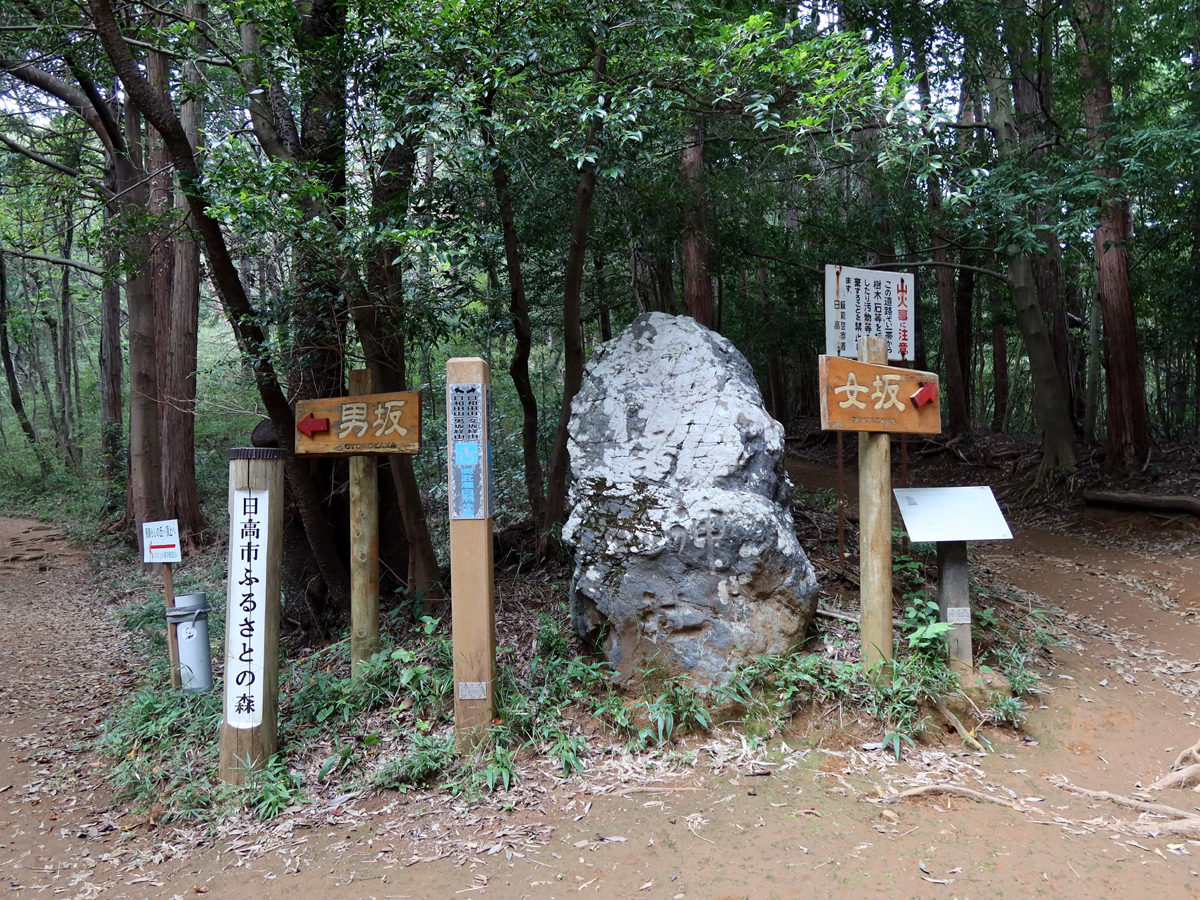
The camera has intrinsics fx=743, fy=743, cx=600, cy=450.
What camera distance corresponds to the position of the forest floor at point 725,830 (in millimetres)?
3178

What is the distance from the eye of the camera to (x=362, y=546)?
16.2 ft

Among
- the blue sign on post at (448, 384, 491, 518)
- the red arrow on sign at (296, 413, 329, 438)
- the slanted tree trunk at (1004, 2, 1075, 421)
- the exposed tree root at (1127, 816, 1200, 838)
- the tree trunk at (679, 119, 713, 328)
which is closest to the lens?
the exposed tree root at (1127, 816, 1200, 838)

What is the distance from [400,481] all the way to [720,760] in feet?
10.3

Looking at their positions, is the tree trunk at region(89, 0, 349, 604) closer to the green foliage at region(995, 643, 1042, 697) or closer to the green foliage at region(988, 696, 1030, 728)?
the green foliage at region(988, 696, 1030, 728)

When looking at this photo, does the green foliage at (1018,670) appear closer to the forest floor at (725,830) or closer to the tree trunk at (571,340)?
the forest floor at (725,830)

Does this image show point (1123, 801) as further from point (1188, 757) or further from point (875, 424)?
point (875, 424)

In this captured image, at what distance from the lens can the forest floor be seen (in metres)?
3.18

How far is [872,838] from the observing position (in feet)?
11.1

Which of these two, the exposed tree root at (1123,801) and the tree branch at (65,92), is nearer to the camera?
the exposed tree root at (1123,801)

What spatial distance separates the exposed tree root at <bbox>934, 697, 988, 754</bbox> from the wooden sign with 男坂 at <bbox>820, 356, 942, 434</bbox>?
1621mm

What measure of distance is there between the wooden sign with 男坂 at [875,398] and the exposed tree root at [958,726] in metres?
1.62

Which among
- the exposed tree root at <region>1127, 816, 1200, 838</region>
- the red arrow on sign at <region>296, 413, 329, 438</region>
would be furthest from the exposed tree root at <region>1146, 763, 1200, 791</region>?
the red arrow on sign at <region>296, 413, 329, 438</region>

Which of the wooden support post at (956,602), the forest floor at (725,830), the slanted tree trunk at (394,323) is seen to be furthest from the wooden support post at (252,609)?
the wooden support post at (956,602)

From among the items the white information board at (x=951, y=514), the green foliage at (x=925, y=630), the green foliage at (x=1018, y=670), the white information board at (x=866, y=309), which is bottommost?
the green foliage at (x=1018, y=670)
